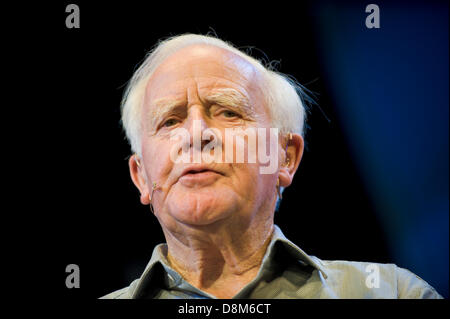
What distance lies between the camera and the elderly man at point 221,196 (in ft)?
5.42

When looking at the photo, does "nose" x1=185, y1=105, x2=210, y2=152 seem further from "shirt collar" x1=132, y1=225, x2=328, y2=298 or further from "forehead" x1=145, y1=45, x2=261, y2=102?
"shirt collar" x1=132, y1=225, x2=328, y2=298

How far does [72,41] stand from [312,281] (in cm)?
151

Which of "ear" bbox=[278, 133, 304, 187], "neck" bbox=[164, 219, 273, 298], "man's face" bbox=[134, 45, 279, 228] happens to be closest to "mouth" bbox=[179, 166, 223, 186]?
"man's face" bbox=[134, 45, 279, 228]

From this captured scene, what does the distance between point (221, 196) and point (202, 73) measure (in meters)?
0.51

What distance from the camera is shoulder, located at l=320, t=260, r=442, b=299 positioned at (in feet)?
5.54

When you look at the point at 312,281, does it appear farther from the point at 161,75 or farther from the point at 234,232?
the point at 161,75

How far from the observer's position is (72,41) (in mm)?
2092

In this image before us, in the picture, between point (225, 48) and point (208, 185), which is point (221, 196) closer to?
point (208, 185)

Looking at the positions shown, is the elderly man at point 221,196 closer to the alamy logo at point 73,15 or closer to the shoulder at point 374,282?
the shoulder at point 374,282

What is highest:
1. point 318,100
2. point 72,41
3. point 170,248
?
point 72,41

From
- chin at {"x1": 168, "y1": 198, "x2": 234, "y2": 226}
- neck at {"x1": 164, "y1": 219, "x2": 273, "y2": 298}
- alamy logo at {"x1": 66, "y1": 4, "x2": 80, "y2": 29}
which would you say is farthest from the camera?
alamy logo at {"x1": 66, "y1": 4, "x2": 80, "y2": 29}

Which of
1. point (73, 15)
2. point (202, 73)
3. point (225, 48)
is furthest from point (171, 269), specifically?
point (73, 15)
